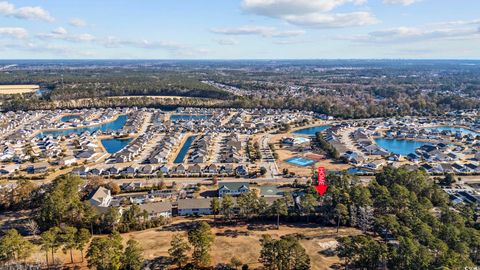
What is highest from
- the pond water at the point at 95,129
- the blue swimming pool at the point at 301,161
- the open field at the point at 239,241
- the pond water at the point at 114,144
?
the pond water at the point at 95,129

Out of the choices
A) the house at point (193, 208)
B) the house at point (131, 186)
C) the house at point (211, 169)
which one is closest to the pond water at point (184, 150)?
the house at point (211, 169)

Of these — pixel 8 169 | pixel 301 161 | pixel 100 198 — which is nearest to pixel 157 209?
pixel 100 198

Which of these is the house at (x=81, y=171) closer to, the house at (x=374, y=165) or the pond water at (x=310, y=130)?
the house at (x=374, y=165)

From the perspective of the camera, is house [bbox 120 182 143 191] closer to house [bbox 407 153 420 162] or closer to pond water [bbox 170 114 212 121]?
house [bbox 407 153 420 162]

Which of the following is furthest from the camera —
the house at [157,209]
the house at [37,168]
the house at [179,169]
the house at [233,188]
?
the house at [37,168]

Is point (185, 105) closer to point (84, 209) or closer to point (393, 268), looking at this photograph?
point (84, 209)

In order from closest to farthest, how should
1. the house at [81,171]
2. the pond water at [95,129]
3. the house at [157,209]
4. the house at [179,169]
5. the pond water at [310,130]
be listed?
1. the house at [157,209]
2. the house at [81,171]
3. the house at [179,169]
4. the pond water at [95,129]
5. the pond water at [310,130]

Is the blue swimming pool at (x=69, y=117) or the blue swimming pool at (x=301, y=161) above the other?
the blue swimming pool at (x=69, y=117)
